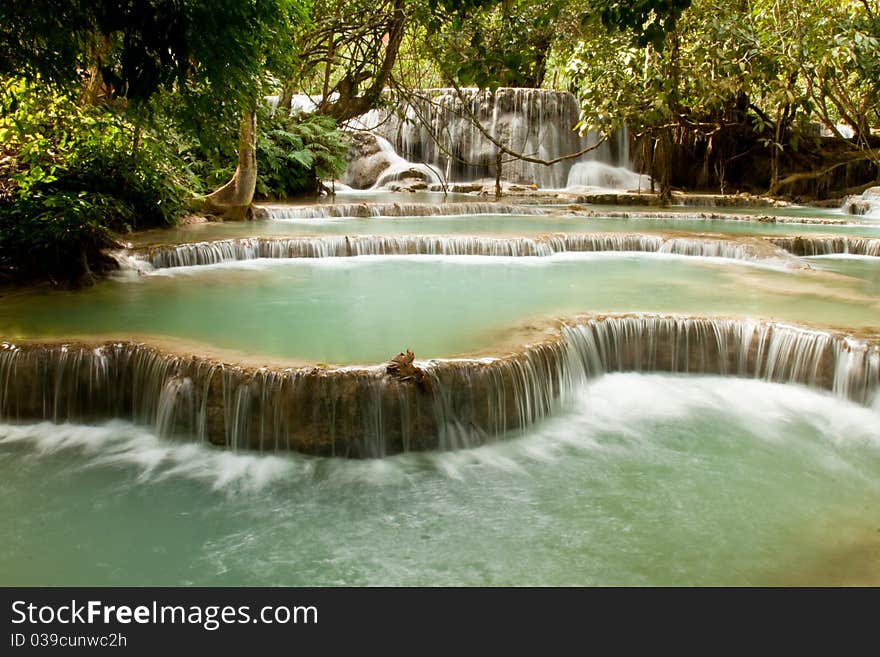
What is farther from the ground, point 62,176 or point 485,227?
point 62,176

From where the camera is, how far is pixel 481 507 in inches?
176

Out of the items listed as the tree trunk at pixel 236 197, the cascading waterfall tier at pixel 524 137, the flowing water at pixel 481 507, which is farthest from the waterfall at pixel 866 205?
the flowing water at pixel 481 507

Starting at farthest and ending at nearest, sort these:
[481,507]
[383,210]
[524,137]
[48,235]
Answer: [524,137]
[383,210]
[48,235]
[481,507]

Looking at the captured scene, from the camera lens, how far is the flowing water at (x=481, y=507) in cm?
384

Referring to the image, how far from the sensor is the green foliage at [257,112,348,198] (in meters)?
16.2

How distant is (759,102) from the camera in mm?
20750

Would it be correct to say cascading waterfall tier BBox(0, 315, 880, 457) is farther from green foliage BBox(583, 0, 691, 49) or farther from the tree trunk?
the tree trunk

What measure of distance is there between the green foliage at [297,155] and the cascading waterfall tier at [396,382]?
36.1 ft

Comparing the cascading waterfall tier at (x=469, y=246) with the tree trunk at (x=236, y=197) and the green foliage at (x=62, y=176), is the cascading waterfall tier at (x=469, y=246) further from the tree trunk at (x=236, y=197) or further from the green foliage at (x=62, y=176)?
the tree trunk at (x=236, y=197)

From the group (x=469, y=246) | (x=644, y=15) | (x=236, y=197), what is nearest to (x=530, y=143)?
(x=236, y=197)

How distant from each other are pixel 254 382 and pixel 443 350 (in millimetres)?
1475

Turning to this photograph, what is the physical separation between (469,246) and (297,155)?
6938mm

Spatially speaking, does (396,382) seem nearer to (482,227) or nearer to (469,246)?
(469,246)
